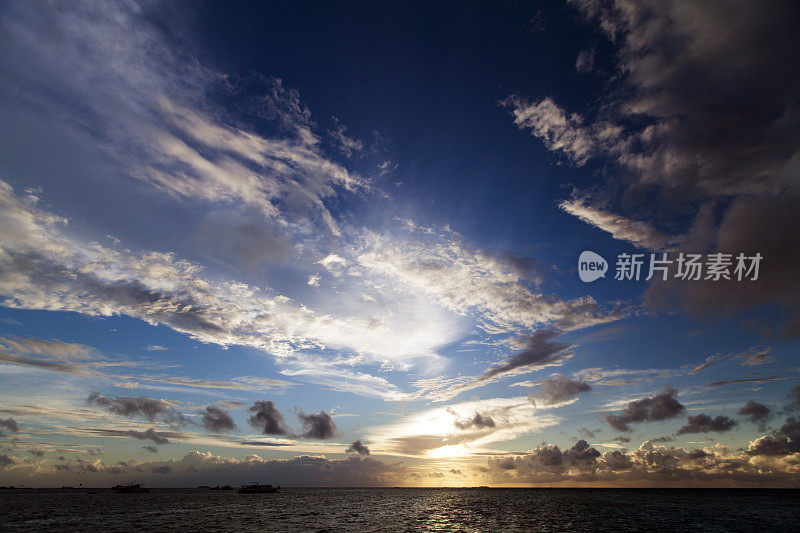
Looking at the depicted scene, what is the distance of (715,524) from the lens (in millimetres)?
83312

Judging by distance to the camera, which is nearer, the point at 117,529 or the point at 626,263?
the point at 626,263

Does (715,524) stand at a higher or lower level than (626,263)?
lower

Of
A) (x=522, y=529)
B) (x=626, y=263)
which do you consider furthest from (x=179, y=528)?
(x=626, y=263)

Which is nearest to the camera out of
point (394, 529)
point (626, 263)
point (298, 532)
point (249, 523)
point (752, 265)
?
point (752, 265)

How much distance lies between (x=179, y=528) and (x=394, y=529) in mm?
44925

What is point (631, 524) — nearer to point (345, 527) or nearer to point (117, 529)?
point (345, 527)

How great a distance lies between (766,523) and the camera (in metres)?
83.3

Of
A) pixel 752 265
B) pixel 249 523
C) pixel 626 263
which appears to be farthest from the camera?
pixel 249 523

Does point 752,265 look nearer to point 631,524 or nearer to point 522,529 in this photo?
point 522,529

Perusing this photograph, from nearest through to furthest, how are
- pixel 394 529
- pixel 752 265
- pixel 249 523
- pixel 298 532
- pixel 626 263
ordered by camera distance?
pixel 752 265
pixel 626 263
pixel 298 532
pixel 394 529
pixel 249 523

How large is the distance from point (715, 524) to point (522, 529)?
165 ft

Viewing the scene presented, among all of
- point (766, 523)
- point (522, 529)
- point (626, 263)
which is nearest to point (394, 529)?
point (522, 529)

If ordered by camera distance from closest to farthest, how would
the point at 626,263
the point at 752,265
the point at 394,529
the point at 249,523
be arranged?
1. the point at 752,265
2. the point at 626,263
3. the point at 394,529
4. the point at 249,523

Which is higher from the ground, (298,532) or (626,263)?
(626,263)
